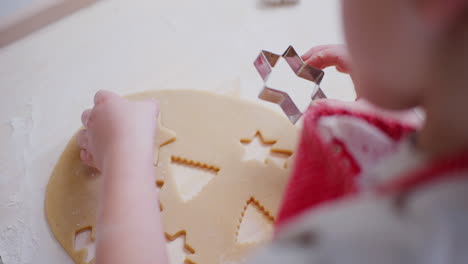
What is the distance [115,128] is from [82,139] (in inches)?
3.6

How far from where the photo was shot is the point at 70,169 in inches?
28.2

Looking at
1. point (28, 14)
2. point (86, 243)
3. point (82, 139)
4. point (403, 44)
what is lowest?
point (86, 243)

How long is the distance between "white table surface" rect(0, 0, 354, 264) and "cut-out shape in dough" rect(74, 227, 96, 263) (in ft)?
0.23

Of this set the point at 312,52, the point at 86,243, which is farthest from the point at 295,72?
the point at 86,243

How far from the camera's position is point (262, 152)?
725mm

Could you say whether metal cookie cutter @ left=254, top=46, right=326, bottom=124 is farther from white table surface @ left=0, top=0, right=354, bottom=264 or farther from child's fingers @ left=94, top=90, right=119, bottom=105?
child's fingers @ left=94, top=90, right=119, bottom=105

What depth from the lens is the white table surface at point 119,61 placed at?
→ 76cm

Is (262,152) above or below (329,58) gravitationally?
below

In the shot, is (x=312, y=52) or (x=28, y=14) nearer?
(x=312, y=52)

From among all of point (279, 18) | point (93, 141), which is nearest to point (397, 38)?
point (93, 141)

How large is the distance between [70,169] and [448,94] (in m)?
0.56

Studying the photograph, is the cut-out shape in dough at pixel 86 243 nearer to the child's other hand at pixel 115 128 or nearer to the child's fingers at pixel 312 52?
the child's other hand at pixel 115 128

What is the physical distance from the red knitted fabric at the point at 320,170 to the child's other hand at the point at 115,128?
23cm

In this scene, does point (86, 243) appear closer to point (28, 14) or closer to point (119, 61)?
point (119, 61)
